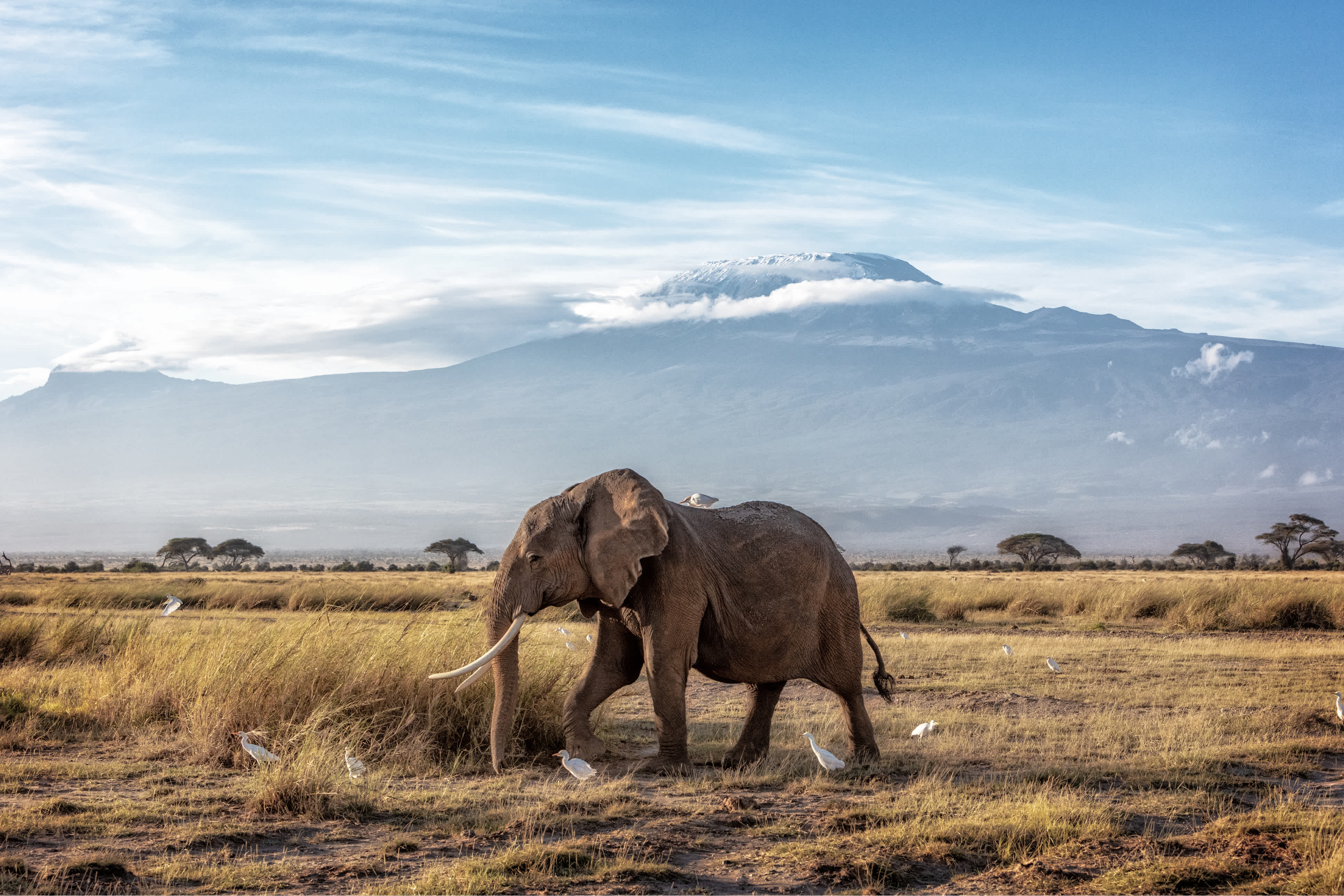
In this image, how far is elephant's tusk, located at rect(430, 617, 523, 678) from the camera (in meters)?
10.1

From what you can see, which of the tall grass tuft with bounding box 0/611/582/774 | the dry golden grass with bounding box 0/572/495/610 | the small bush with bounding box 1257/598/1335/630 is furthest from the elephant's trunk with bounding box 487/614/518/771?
the small bush with bounding box 1257/598/1335/630

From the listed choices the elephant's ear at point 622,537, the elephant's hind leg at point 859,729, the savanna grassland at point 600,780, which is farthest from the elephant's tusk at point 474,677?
the elephant's hind leg at point 859,729

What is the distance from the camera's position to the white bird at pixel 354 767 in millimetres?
9641

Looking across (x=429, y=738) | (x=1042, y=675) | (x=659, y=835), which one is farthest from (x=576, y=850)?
(x=1042, y=675)

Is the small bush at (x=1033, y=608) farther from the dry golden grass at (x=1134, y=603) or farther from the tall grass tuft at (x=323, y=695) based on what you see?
the tall grass tuft at (x=323, y=695)

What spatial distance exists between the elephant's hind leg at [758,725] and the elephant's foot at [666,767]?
2.85 ft

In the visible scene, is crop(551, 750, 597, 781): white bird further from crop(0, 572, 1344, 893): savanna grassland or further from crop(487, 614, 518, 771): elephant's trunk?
crop(487, 614, 518, 771): elephant's trunk

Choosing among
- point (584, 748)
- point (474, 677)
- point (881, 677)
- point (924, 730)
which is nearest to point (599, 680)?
point (584, 748)

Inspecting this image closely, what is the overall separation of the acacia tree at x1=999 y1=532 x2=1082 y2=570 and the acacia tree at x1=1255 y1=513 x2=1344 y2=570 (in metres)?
13.2

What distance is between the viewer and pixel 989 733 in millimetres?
13148

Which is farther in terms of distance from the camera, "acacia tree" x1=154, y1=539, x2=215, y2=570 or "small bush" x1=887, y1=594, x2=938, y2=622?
"acacia tree" x1=154, y1=539, x2=215, y2=570

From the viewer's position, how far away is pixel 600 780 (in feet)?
34.5

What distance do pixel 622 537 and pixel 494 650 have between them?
1.37 meters

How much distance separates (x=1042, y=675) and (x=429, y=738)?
10.2 meters
